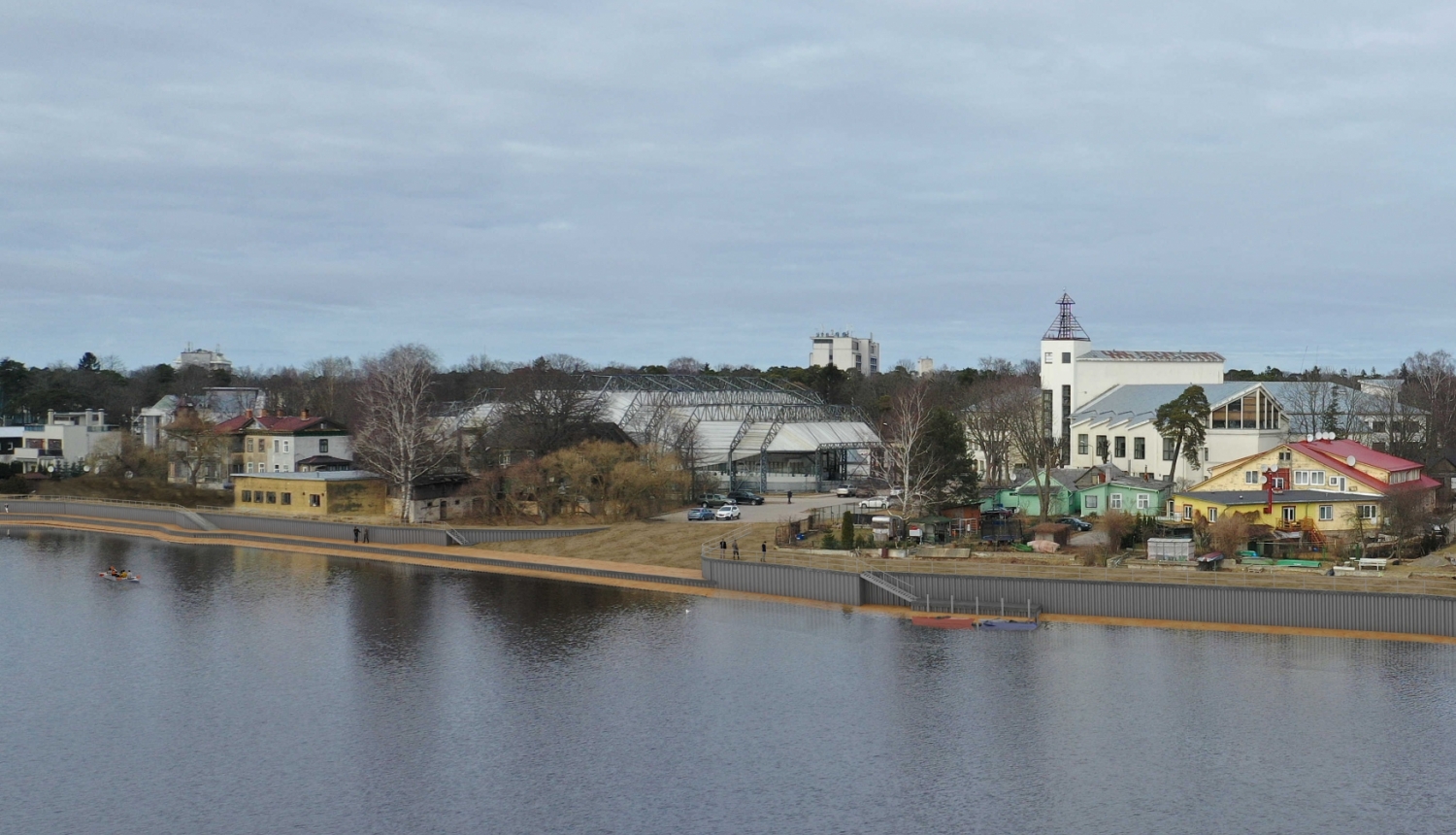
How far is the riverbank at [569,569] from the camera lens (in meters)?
51.2

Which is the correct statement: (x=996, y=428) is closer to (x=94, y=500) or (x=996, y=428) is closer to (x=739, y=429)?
(x=739, y=429)

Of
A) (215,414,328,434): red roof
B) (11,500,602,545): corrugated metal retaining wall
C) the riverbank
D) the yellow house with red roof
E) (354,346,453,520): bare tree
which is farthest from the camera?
(215,414,328,434): red roof

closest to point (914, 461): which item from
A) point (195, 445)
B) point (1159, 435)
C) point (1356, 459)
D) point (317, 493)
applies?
point (1159, 435)

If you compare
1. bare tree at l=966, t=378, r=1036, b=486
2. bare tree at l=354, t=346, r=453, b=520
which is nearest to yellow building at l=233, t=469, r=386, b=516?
bare tree at l=354, t=346, r=453, b=520

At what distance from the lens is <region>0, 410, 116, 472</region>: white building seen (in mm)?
120625

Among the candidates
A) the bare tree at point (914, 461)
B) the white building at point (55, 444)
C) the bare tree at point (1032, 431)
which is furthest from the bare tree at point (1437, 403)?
the white building at point (55, 444)

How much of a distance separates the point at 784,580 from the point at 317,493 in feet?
136

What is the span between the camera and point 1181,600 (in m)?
52.4

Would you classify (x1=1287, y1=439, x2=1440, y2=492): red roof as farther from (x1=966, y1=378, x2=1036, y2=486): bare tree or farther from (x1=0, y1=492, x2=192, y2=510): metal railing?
(x1=0, y1=492, x2=192, y2=510): metal railing

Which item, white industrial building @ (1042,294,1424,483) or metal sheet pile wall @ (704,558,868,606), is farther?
white industrial building @ (1042,294,1424,483)

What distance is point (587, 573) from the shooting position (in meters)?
66.5

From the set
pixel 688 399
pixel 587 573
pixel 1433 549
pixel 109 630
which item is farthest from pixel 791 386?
pixel 109 630

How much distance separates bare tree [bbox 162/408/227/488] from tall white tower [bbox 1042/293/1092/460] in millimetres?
64335

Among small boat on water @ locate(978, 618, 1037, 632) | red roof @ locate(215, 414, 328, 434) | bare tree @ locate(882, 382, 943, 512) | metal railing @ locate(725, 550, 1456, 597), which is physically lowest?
small boat on water @ locate(978, 618, 1037, 632)
